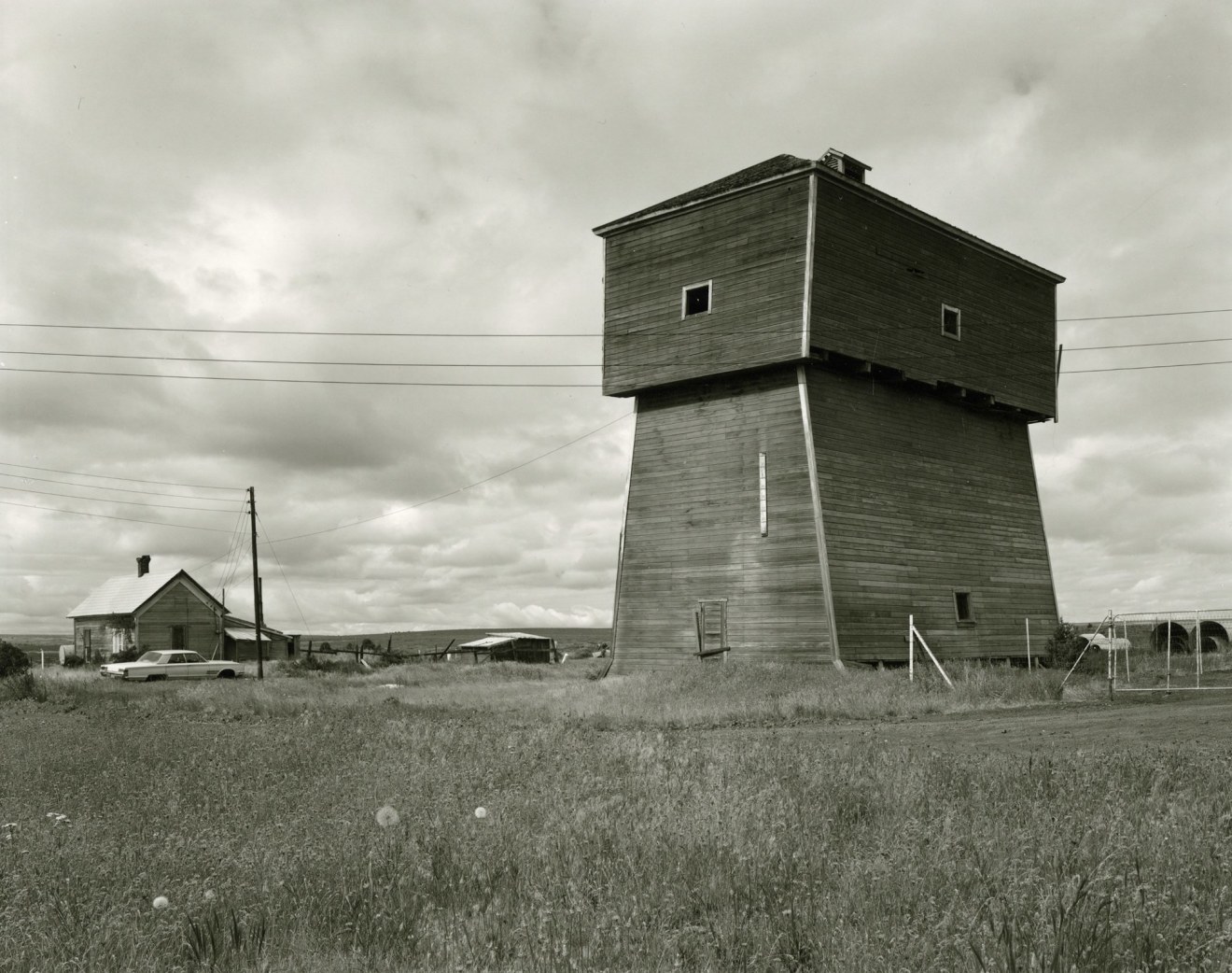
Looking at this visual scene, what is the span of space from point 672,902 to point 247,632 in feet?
210

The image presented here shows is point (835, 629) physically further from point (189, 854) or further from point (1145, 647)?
point (1145, 647)

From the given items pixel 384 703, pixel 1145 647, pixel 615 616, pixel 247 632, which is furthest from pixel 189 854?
pixel 247 632

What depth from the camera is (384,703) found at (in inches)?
956

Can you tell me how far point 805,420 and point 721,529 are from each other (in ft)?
11.9

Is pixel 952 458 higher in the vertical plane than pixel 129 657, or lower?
higher

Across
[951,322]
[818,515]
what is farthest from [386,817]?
[951,322]

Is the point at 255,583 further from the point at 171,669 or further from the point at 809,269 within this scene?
the point at 809,269

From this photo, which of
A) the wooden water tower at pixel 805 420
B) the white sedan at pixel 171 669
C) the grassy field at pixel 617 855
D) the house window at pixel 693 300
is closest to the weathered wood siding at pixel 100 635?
the white sedan at pixel 171 669

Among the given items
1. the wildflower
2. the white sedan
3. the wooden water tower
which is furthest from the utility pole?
the wildflower

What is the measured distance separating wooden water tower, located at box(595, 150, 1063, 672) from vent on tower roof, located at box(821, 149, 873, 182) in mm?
64

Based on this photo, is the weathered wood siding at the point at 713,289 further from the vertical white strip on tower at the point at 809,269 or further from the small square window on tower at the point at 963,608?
the small square window on tower at the point at 963,608

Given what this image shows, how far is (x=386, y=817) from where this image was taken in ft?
23.4

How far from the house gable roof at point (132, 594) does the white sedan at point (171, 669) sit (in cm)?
1208

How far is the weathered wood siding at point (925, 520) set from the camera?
26.2 metres
